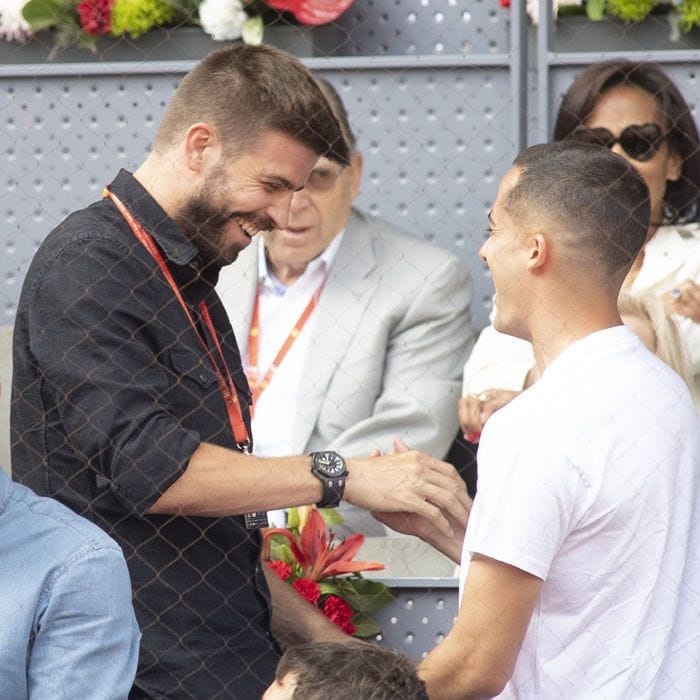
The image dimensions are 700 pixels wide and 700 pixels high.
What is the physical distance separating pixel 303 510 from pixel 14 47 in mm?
1565

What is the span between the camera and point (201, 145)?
228 cm

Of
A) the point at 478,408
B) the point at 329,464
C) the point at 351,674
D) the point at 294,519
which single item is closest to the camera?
the point at 351,674

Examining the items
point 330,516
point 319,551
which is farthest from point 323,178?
point 319,551

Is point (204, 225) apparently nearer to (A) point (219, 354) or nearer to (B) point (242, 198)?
(B) point (242, 198)

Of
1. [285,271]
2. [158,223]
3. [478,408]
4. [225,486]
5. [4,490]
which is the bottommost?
[478,408]

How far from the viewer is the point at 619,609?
187 centimetres

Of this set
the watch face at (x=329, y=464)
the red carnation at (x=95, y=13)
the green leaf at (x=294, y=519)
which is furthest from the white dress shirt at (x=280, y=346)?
the watch face at (x=329, y=464)

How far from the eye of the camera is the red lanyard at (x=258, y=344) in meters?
3.13

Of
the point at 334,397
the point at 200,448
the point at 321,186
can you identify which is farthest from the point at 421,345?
the point at 200,448

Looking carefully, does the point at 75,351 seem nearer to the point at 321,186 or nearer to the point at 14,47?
the point at 321,186

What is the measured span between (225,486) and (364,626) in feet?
1.85

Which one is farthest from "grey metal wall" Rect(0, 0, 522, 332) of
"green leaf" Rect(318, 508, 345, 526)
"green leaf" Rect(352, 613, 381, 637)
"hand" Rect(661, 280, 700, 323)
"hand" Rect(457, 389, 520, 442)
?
"green leaf" Rect(352, 613, 381, 637)

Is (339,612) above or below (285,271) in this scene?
below

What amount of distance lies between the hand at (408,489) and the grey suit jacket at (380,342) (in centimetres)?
73
